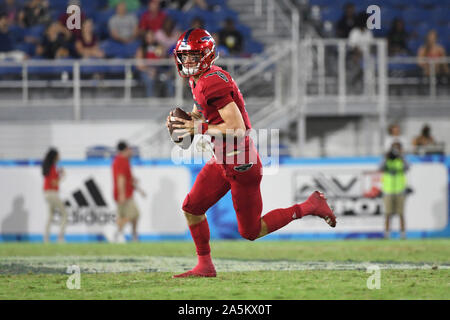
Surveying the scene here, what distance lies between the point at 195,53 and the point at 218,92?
1.56 ft

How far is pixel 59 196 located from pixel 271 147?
14.2ft

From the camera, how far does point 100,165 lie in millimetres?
18375

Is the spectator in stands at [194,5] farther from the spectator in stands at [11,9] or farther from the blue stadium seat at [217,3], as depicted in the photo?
the spectator in stands at [11,9]

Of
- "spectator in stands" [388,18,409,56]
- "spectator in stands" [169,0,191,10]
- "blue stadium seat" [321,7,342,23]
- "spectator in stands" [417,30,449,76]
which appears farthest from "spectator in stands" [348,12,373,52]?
"spectator in stands" [169,0,191,10]

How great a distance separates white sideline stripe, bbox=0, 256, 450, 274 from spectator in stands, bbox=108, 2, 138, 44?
32.2 feet

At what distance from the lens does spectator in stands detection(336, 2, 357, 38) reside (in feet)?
67.8

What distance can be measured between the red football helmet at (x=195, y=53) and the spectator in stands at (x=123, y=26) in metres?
12.6

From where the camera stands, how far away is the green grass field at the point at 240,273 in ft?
23.8

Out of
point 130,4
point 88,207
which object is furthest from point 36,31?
point 88,207

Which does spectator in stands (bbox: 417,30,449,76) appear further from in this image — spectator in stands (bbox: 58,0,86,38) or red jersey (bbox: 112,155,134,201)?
spectator in stands (bbox: 58,0,86,38)

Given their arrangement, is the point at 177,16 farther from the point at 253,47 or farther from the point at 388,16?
the point at 388,16

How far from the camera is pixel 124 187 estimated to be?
1705cm

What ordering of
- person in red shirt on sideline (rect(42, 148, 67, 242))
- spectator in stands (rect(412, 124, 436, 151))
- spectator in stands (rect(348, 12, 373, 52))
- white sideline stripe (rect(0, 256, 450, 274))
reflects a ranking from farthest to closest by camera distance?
1. spectator in stands (rect(348, 12, 373, 52))
2. spectator in stands (rect(412, 124, 436, 151))
3. person in red shirt on sideline (rect(42, 148, 67, 242))
4. white sideline stripe (rect(0, 256, 450, 274))

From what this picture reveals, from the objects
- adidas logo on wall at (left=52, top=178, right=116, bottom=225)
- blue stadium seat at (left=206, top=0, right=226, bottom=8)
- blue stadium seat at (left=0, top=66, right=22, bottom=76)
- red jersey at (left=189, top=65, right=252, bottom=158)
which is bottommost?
adidas logo on wall at (left=52, top=178, right=116, bottom=225)
